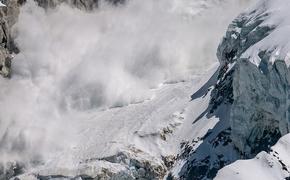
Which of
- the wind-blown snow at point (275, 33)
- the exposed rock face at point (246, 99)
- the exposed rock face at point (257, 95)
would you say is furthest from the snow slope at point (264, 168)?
the wind-blown snow at point (275, 33)

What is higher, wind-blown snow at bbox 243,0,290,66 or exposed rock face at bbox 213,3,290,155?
wind-blown snow at bbox 243,0,290,66

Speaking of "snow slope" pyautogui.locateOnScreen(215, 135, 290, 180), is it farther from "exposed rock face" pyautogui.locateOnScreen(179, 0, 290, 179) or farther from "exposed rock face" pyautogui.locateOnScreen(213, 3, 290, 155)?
"exposed rock face" pyautogui.locateOnScreen(213, 3, 290, 155)

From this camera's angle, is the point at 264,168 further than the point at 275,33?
No

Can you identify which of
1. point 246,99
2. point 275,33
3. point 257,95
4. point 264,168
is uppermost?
point 275,33

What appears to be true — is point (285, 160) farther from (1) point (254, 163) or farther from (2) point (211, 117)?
(2) point (211, 117)

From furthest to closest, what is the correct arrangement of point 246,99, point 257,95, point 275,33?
1. point 246,99
2. point 257,95
3. point 275,33

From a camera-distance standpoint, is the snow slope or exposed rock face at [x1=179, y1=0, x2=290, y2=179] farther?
exposed rock face at [x1=179, y1=0, x2=290, y2=179]

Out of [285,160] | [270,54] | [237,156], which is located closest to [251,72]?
[270,54]

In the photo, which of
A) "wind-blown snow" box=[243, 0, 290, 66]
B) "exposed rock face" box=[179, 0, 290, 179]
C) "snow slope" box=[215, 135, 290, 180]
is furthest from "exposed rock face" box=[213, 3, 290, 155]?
"snow slope" box=[215, 135, 290, 180]

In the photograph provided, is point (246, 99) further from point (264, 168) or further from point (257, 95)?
point (264, 168)

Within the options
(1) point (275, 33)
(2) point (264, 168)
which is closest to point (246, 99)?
(1) point (275, 33)

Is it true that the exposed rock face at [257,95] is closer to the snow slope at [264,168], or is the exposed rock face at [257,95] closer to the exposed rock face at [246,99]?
the exposed rock face at [246,99]
